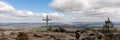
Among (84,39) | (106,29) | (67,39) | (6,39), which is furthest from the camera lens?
(106,29)

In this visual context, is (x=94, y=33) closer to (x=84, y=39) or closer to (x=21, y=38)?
(x=84, y=39)

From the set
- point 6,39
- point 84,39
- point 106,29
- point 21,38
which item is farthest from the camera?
point 106,29

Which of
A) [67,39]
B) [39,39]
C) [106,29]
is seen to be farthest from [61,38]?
[106,29]

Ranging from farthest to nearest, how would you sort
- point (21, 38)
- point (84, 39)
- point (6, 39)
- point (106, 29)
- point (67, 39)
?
point (106, 29) → point (6, 39) → point (67, 39) → point (84, 39) → point (21, 38)

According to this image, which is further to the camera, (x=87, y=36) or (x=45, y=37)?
(x=45, y=37)

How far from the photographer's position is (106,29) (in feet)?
291

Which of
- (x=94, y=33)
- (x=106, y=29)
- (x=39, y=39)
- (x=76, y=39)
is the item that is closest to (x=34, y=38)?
(x=39, y=39)

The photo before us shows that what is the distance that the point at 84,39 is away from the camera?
63.2 meters

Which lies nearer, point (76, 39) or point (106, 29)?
point (76, 39)

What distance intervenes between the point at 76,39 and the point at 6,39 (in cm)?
2467

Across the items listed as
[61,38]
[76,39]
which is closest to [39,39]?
[61,38]

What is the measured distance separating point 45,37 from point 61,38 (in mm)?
5235

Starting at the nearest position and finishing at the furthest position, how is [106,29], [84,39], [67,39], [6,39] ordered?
1. [84,39]
2. [67,39]
3. [6,39]
4. [106,29]

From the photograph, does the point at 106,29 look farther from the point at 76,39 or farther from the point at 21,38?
the point at 21,38
